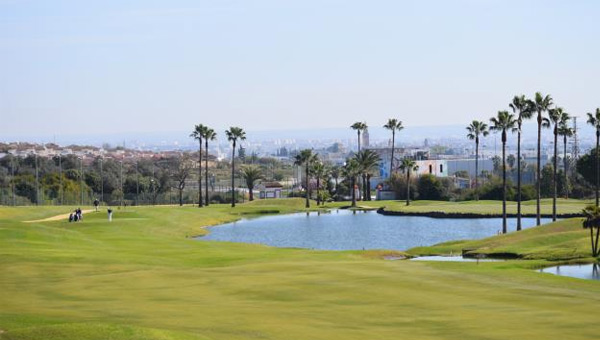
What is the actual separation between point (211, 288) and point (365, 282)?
6407 millimetres

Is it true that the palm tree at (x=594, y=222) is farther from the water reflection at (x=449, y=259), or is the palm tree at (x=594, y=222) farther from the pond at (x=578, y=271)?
the water reflection at (x=449, y=259)

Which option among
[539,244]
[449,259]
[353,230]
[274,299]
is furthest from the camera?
[353,230]

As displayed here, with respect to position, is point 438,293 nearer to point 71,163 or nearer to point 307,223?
point 307,223

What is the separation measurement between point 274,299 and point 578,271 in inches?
825

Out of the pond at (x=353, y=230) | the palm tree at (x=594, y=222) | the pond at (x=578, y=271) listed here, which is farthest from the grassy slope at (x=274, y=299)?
the pond at (x=353, y=230)

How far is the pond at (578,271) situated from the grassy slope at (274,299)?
214 centimetres

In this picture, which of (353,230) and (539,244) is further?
(353,230)

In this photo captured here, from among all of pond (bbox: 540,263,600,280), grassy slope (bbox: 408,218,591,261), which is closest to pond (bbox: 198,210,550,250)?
grassy slope (bbox: 408,218,591,261)

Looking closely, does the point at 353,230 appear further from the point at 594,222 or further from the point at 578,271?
the point at 578,271

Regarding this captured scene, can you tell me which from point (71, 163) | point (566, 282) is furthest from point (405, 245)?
point (71, 163)

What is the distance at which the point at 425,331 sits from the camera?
2934 centimetres

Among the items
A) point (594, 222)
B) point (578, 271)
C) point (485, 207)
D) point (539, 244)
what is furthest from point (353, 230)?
point (578, 271)

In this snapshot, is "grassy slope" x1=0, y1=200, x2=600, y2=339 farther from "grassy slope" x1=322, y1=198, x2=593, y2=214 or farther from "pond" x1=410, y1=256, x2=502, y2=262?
"grassy slope" x1=322, y1=198, x2=593, y2=214

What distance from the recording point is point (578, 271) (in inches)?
1946
